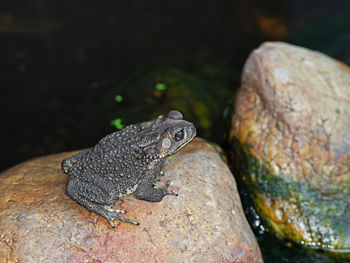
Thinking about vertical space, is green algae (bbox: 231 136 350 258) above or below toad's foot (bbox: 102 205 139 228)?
below

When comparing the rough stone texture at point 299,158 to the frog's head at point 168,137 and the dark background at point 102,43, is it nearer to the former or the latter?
the frog's head at point 168,137

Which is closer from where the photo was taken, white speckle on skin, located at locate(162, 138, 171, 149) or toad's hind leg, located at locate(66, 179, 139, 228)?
toad's hind leg, located at locate(66, 179, 139, 228)

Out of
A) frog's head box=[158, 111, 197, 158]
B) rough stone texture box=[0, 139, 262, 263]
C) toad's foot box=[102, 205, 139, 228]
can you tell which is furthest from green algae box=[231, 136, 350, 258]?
toad's foot box=[102, 205, 139, 228]

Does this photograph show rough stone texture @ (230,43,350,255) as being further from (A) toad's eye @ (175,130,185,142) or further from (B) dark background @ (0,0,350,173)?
(B) dark background @ (0,0,350,173)

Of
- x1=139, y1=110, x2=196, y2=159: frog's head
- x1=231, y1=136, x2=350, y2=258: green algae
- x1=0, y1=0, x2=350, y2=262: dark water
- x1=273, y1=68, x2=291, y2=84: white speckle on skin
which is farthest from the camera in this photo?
x1=0, y1=0, x2=350, y2=262: dark water

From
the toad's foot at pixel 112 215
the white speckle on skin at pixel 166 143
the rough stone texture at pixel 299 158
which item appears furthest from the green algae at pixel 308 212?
the toad's foot at pixel 112 215

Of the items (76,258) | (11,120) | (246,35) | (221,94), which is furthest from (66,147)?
(246,35)

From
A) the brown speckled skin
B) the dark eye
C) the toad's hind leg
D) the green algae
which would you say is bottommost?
the green algae

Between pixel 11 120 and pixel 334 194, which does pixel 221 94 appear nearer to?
pixel 334 194
